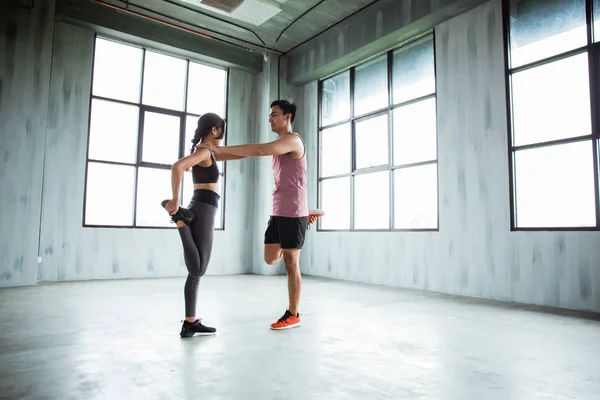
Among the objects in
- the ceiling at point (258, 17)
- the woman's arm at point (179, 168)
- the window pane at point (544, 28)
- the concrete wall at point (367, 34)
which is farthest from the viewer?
the ceiling at point (258, 17)

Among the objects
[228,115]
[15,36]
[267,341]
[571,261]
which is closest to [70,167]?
[15,36]

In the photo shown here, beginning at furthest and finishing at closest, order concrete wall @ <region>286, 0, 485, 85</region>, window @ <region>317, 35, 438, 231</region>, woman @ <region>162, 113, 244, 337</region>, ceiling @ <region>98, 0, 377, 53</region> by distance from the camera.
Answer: ceiling @ <region>98, 0, 377, 53</region>
window @ <region>317, 35, 438, 231</region>
concrete wall @ <region>286, 0, 485, 85</region>
woman @ <region>162, 113, 244, 337</region>

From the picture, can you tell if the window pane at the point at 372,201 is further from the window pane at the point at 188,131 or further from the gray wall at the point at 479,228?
the window pane at the point at 188,131

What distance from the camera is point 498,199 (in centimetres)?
385

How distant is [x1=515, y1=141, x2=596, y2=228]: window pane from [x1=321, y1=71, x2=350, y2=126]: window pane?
2.69 m

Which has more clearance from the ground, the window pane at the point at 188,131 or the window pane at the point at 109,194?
the window pane at the point at 188,131

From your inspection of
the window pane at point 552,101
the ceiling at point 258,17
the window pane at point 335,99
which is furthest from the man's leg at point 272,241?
the window pane at point 335,99

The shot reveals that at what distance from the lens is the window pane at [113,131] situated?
5.20 meters

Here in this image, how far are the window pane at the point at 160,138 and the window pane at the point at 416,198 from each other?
3.20m

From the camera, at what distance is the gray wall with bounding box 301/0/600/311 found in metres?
3.37

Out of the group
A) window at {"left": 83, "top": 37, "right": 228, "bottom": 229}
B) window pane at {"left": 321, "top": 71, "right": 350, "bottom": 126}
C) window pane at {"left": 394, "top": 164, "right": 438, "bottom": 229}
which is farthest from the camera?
window pane at {"left": 321, "top": 71, "right": 350, "bottom": 126}

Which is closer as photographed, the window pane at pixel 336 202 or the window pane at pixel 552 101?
the window pane at pixel 552 101

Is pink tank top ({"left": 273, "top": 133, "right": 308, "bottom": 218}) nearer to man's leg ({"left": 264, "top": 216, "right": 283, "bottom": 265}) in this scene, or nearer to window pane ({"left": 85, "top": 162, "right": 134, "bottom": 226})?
man's leg ({"left": 264, "top": 216, "right": 283, "bottom": 265})

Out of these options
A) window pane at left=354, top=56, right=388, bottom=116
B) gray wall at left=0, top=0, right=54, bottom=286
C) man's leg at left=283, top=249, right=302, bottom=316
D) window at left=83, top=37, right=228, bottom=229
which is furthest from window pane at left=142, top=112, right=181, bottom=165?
man's leg at left=283, top=249, right=302, bottom=316
